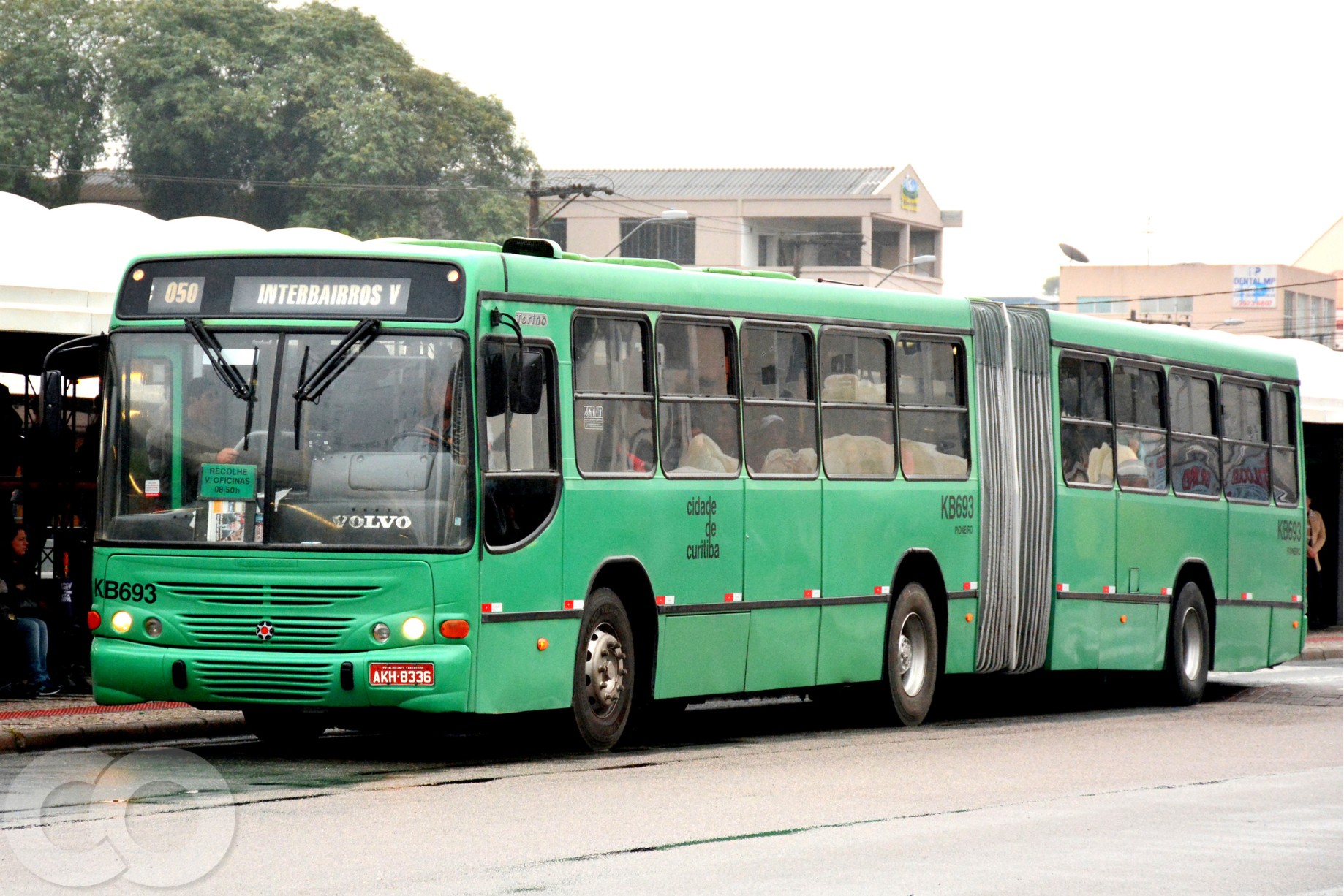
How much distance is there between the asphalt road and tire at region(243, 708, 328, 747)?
0.15 m

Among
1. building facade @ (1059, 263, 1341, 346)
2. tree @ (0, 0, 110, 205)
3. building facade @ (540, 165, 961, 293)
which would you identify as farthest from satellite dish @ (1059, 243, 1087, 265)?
building facade @ (1059, 263, 1341, 346)

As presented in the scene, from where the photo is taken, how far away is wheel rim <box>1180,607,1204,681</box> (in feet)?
65.1

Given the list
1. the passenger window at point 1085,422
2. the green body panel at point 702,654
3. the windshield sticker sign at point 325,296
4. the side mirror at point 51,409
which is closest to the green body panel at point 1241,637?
the passenger window at point 1085,422

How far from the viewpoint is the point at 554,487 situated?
12.7 metres

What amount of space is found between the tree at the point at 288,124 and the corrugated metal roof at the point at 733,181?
71.5 feet

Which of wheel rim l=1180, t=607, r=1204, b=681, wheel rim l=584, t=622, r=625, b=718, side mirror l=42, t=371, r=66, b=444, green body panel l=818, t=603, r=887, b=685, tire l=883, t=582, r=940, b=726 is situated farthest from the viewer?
wheel rim l=1180, t=607, r=1204, b=681

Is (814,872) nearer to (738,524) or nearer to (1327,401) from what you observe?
(738,524)

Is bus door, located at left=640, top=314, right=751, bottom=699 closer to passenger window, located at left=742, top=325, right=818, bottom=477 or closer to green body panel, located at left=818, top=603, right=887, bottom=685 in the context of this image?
passenger window, located at left=742, top=325, right=818, bottom=477

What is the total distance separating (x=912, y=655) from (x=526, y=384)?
5329mm

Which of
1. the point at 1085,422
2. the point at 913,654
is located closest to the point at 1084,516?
the point at 1085,422

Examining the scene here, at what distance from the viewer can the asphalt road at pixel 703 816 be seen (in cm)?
841

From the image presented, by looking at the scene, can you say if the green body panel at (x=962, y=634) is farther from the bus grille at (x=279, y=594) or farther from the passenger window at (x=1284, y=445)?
the bus grille at (x=279, y=594)

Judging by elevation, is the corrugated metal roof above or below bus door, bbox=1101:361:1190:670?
above

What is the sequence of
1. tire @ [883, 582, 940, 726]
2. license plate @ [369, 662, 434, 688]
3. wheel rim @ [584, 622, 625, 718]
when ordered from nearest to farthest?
license plate @ [369, 662, 434, 688] < wheel rim @ [584, 622, 625, 718] < tire @ [883, 582, 940, 726]
